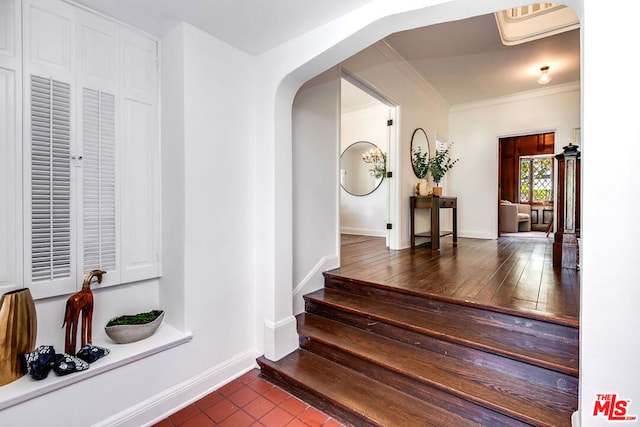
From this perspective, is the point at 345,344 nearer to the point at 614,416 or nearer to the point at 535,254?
the point at 614,416

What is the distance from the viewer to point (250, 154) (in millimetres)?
2031

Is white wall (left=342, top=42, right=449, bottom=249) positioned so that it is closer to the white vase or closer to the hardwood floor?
the white vase

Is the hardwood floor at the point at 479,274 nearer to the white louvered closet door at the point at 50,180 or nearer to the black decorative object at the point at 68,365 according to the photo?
the black decorative object at the point at 68,365

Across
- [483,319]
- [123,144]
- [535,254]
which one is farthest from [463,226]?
[123,144]

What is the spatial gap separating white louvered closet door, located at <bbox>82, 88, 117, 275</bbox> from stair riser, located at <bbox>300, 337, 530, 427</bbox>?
4.72 ft

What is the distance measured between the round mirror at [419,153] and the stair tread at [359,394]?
3.18 metres

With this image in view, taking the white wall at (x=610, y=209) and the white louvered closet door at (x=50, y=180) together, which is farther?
the white louvered closet door at (x=50, y=180)

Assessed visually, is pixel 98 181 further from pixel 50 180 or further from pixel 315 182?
pixel 315 182

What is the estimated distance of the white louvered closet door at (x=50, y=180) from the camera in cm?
141

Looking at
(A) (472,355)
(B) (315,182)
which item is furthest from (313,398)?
(B) (315,182)

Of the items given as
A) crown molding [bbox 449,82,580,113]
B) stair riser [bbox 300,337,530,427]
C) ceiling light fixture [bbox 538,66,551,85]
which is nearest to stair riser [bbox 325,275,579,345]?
stair riser [bbox 300,337,530,427]

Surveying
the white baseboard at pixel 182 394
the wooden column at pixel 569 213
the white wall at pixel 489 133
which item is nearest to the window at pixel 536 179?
the white wall at pixel 489 133

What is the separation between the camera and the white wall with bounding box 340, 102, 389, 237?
5.02 metres

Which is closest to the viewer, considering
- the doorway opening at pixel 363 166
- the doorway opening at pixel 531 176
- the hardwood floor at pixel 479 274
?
the hardwood floor at pixel 479 274
